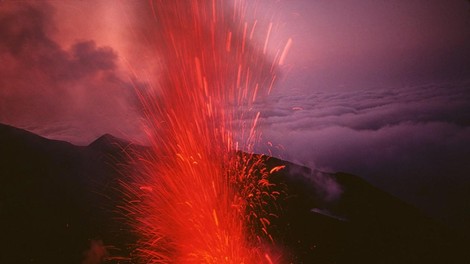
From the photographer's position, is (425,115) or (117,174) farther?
(425,115)

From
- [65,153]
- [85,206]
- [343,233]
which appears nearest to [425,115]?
[343,233]

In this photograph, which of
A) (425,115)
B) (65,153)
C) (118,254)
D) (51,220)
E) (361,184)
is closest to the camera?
(118,254)

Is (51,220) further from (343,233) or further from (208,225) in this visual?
(343,233)

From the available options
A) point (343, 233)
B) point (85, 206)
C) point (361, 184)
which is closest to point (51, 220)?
point (85, 206)

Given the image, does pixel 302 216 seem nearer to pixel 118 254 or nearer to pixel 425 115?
pixel 118 254

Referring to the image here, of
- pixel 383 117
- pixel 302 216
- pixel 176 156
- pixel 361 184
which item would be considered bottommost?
pixel 361 184

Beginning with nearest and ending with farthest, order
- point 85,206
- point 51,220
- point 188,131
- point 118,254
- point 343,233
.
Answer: point 188,131 < point 118,254 < point 51,220 < point 85,206 < point 343,233

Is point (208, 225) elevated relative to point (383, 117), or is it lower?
elevated
